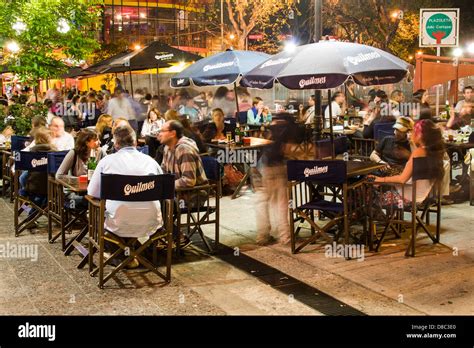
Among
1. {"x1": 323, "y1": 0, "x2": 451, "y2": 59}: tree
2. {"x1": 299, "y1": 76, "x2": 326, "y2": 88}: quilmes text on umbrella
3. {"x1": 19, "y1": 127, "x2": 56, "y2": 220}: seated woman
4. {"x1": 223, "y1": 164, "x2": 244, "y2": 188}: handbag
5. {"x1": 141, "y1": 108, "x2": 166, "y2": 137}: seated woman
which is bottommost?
{"x1": 223, "y1": 164, "x2": 244, "y2": 188}: handbag

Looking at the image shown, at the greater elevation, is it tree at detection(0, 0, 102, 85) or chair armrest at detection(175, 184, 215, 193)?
tree at detection(0, 0, 102, 85)

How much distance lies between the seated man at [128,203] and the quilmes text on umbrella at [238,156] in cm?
450

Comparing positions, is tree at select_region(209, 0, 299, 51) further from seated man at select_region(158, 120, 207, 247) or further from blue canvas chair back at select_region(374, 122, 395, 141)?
seated man at select_region(158, 120, 207, 247)

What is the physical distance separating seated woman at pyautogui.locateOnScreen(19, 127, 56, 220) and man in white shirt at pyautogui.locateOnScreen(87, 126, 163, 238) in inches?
87.5

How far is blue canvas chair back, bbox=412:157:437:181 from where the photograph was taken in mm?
6902

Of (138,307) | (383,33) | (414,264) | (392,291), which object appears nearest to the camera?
(138,307)

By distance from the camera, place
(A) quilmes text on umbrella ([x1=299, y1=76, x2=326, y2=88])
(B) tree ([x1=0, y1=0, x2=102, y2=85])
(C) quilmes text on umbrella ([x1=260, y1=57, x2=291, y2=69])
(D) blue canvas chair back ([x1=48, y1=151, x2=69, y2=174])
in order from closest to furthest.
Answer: (A) quilmes text on umbrella ([x1=299, y1=76, x2=326, y2=88])
(D) blue canvas chair back ([x1=48, y1=151, x2=69, y2=174])
(C) quilmes text on umbrella ([x1=260, y1=57, x2=291, y2=69])
(B) tree ([x1=0, y1=0, x2=102, y2=85])

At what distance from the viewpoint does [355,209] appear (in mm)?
7270

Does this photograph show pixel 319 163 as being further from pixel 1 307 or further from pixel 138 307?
pixel 1 307

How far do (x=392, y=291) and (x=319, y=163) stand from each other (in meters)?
1.61

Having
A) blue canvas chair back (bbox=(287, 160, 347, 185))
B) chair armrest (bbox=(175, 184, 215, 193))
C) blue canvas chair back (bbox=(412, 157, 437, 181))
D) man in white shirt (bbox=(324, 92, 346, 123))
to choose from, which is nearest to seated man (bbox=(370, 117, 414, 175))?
blue canvas chair back (bbox=(412, 157, 437, 181))

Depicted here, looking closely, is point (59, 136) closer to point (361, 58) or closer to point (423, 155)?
point (361, 58)

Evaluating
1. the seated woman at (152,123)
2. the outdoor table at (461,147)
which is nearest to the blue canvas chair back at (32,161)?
the seated woman at (152,123)
